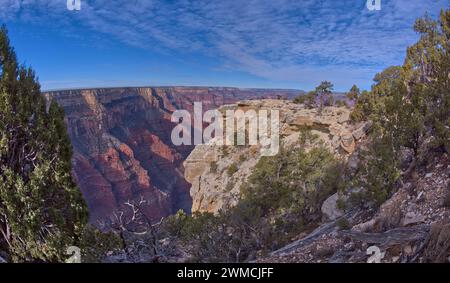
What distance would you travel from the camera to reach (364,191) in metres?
8.85

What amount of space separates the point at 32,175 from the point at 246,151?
60.9 feet

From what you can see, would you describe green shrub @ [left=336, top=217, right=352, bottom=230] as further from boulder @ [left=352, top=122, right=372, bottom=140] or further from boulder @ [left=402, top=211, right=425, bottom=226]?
boulder @ [left=352, top=122, right=372, bottom=140]

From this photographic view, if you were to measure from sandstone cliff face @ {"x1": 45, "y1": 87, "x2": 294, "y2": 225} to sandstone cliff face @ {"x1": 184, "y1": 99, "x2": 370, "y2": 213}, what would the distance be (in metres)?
17.4

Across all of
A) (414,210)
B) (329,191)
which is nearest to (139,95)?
(329,191)

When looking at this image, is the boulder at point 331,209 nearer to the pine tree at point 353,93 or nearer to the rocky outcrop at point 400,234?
the rocky outcrop at point 400,234

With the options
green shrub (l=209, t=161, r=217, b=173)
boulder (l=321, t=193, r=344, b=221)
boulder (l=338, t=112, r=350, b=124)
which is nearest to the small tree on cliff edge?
boulder (l=321, t=193, r=344, b=221)

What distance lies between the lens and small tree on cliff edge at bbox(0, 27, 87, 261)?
5.49 metres

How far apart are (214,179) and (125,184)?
34.7 metres

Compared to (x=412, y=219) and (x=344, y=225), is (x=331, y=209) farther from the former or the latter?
(x=412, y=219)

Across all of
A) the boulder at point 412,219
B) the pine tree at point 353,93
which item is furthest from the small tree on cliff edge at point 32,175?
the pine tree at point 353,93

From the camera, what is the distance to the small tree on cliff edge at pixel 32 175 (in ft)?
18.0

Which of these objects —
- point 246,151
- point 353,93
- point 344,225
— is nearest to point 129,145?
point 246,151

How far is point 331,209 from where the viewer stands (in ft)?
34.1
